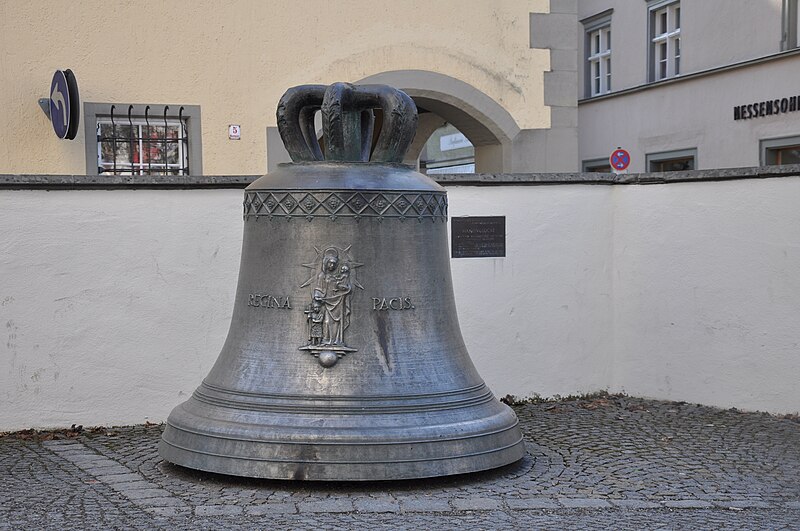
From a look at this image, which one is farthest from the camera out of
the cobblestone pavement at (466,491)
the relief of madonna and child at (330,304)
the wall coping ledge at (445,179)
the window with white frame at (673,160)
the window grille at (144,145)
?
the window with white frame at (673,160)

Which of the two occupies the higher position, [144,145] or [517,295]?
[144,145]

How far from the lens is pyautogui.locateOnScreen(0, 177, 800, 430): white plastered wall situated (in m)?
7.61

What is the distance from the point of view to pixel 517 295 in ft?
28.6

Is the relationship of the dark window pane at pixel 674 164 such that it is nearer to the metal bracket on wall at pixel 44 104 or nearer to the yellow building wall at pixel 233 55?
the yellow building wall at pixel 233 55

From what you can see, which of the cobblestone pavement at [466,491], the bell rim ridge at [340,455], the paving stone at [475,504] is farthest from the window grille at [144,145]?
the paving stone at [475,504]

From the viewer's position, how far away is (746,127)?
905 inches

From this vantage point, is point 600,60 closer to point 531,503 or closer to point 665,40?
point 665,40

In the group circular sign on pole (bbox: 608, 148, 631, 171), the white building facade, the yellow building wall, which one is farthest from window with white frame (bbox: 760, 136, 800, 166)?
the yellow building wall

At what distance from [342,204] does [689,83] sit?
20.1 metres

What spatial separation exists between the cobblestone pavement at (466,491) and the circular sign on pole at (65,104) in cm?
437

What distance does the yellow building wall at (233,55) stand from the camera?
1151 centimetres

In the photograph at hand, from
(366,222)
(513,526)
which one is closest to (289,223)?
(366,222)

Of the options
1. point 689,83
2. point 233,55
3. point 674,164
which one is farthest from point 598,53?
point 233,55

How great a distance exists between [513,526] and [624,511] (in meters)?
0.60
